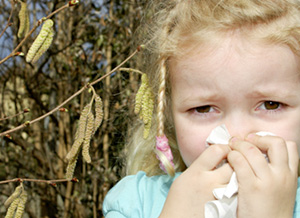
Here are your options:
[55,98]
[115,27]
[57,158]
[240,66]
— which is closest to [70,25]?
[115,27]

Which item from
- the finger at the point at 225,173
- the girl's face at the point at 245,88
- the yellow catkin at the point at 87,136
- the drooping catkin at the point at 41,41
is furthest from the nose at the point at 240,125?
the drooping catkin at the point at 41,41

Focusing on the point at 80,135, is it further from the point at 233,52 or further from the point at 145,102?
the point at 233,52

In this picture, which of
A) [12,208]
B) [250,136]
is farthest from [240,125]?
[12,208]

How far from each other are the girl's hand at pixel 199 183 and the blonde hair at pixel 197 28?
0.21 metres

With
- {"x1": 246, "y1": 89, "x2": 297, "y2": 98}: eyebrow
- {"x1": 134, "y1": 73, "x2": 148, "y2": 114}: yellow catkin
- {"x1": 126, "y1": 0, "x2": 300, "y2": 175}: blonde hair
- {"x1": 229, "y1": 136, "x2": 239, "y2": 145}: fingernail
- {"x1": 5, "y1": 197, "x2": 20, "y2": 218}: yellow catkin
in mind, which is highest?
{"x1": 126, "y1": 0, "x2": 300, "y2": 175}: blonde hair

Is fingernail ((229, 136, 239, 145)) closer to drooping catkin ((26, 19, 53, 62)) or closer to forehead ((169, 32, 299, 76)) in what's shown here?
forehead ((169, 32, 299, 76))

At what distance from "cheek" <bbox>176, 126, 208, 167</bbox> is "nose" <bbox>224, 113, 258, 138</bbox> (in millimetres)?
110

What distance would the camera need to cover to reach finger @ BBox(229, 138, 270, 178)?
4.23 ft

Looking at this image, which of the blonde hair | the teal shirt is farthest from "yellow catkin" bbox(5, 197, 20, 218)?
the blonde hair

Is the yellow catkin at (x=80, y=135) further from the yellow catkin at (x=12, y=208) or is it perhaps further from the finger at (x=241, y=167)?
the finger at (x=241, y=167)

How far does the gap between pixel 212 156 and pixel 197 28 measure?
464mm

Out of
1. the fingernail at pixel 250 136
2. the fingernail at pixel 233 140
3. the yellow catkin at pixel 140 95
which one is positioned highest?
the yellow catkin at pixel 140 95

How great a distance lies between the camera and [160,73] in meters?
1.63

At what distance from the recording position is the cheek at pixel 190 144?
59.1 inches
